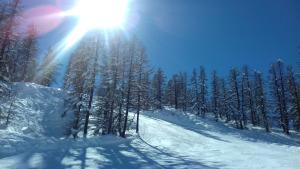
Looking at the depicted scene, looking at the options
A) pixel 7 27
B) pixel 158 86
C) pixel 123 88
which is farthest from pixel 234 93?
pixel 7 27

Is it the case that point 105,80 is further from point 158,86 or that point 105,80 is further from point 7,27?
point 158,86

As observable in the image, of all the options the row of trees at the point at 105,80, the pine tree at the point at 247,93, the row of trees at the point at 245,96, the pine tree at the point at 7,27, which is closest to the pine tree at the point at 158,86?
the row of trees at the point at 245,96

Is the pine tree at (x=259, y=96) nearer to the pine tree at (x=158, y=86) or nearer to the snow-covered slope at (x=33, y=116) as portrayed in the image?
the pine tree at (x=158, y=86)

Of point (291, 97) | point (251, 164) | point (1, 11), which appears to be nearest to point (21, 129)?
point (1, 11)

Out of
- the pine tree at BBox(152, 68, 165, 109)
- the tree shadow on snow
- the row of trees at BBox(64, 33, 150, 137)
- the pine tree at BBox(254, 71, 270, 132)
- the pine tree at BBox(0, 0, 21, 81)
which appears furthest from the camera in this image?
the pine tree at BBox(152, 68, 165, 109)

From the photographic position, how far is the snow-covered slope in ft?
86.4

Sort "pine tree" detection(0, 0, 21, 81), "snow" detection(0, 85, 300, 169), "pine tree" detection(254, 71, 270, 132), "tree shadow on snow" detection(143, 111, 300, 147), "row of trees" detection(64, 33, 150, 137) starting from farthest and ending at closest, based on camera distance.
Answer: "pine tree" detection(254, 71, 270, 132) → "tree shadow on snow" detection(143, 111, 300, 147) → "row of trees" detection(64, 33, 150, 137) → "pine tree" detection(0, 0, 21, 81) → "snow" detection(0, 85, 300, 169)

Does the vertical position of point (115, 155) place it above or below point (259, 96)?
below

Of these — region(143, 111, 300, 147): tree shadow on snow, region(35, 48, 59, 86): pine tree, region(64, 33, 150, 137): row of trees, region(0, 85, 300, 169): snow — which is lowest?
region(0, 85, 300, 169): snow

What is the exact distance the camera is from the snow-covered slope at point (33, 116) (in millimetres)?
26328

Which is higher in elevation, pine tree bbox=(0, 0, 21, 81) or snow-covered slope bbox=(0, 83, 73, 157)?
pine tree bbox=(0, 0, 21, 81)

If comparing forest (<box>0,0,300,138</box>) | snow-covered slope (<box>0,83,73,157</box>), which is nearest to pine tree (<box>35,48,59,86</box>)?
forest (<box>0,0,300,138</box>)

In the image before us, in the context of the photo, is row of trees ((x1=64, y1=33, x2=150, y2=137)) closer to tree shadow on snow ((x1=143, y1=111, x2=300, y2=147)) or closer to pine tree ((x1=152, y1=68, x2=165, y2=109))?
tree shadow on snow ((x1=143, y1=111, x2=300, y2=147))

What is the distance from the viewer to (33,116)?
36.2 metres
